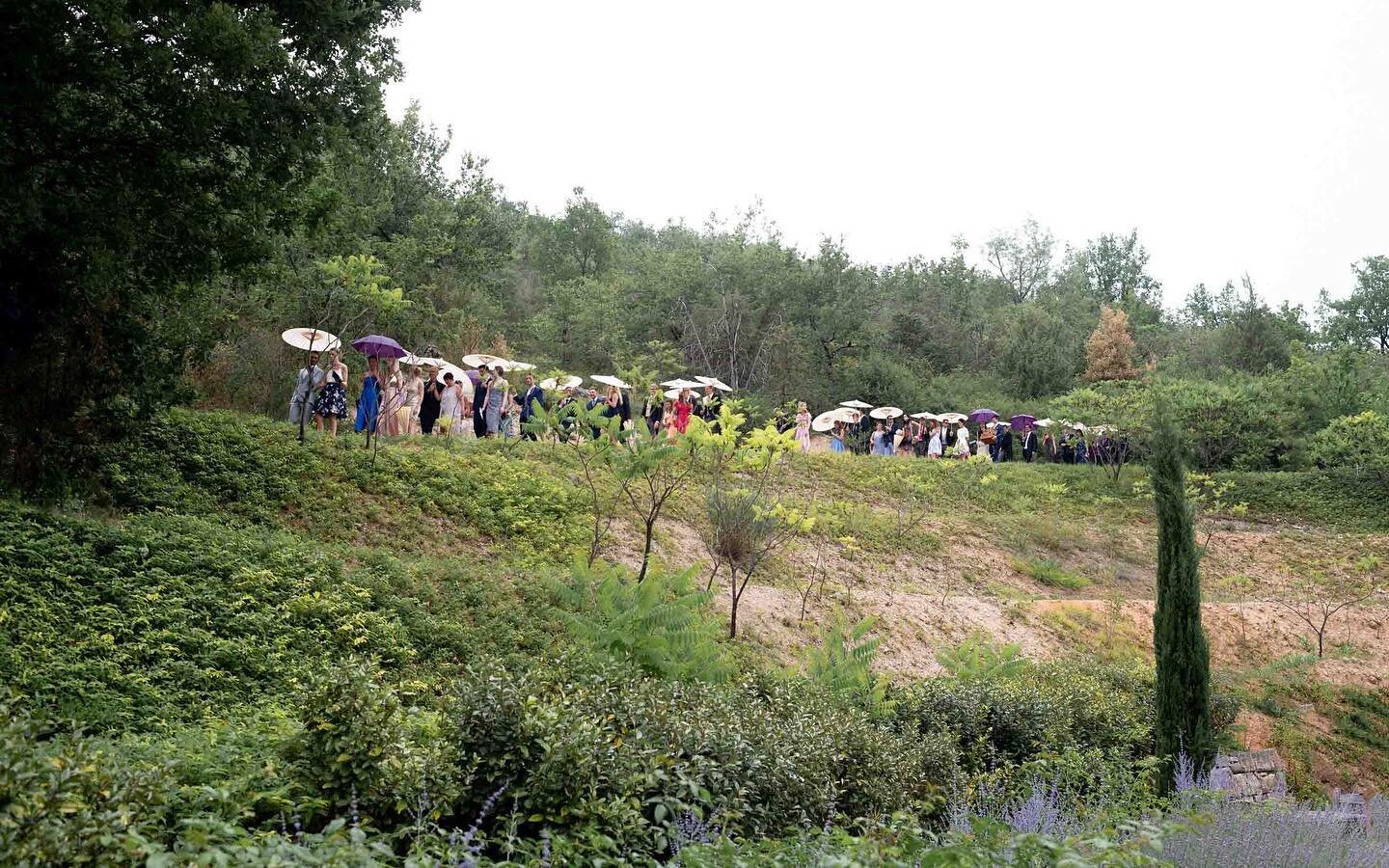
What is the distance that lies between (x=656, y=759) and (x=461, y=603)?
5703 millimetres

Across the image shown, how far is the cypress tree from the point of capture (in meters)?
9.04

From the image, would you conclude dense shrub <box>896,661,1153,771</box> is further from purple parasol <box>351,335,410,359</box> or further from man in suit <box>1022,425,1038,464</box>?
man in suit <box>1022,425,1038,464</box>

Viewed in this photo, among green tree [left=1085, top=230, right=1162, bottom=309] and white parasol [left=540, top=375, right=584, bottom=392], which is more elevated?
green tree [left=1085, top=230, right=1162, bottom=309]

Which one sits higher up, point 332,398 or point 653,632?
point 332,398

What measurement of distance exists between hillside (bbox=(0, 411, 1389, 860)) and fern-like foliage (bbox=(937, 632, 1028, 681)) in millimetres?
561

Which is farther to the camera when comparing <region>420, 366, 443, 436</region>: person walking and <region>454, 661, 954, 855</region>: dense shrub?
<region>420, 366, 443, 436</region>: person walking

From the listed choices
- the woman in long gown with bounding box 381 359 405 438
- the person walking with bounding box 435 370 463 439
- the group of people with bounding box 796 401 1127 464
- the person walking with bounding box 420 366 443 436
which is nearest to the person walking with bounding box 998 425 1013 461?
the group of people with bounding box 796 401 1127 464

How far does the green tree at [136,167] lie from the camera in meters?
7.19

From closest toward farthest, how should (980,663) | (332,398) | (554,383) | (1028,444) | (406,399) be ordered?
(980,663) → (332,398) → (554,383) → (406,399) → (1028,444)

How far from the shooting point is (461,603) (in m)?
9.88

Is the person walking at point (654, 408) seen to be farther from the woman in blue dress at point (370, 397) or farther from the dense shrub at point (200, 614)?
the dense shrub at point (200, 614)

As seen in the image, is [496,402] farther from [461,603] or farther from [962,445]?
[962,445]

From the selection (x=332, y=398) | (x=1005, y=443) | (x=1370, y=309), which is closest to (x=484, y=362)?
(x=332, y=398)

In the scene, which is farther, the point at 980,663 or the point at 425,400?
the point at 425,400
